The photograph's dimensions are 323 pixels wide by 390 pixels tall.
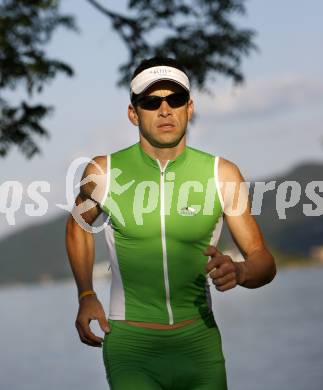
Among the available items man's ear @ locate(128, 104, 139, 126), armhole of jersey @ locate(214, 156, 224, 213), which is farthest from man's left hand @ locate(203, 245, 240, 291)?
man's ear @ locate(128, 104, 139, 126)

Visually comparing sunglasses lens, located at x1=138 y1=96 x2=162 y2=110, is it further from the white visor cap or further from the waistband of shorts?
the waistband of shorts

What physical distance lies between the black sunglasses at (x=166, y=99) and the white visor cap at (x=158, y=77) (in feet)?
0.15

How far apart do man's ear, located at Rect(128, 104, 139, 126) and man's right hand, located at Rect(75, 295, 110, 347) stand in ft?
3.06

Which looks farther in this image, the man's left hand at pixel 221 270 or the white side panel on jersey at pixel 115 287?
the white side panel on jersey at pixel 115 287

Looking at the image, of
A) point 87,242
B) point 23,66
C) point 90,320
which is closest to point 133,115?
point 87,242

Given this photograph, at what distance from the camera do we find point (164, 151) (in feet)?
21.2

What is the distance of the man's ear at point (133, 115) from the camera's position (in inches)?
256

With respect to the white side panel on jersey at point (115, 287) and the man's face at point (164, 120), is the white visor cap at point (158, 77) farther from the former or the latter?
the white side panel on jersey at point (115, 287)

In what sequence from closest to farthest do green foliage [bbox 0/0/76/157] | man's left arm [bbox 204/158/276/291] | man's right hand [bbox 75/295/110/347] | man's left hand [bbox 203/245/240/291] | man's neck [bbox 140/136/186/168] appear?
man's left hand [bbox 203/245/240/291], man's left arm [bbox 204/158/276/291], man's right hand [bbox 75/295/110/347], man's neck [bbox 140/136/186/168], green foliage [bbox 0/0/76/157]

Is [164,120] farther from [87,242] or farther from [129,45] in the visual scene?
[129,45]

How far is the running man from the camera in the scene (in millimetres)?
6312

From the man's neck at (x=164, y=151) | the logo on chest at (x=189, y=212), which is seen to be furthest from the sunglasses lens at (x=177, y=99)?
the logo on chest at (x=189, y=212)

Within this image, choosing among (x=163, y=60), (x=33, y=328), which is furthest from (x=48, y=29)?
(x=33, y=328)

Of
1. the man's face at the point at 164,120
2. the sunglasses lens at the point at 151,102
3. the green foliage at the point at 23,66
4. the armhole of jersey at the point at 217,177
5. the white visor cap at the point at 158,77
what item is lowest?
the armhole of jersey at the point at 217,177
